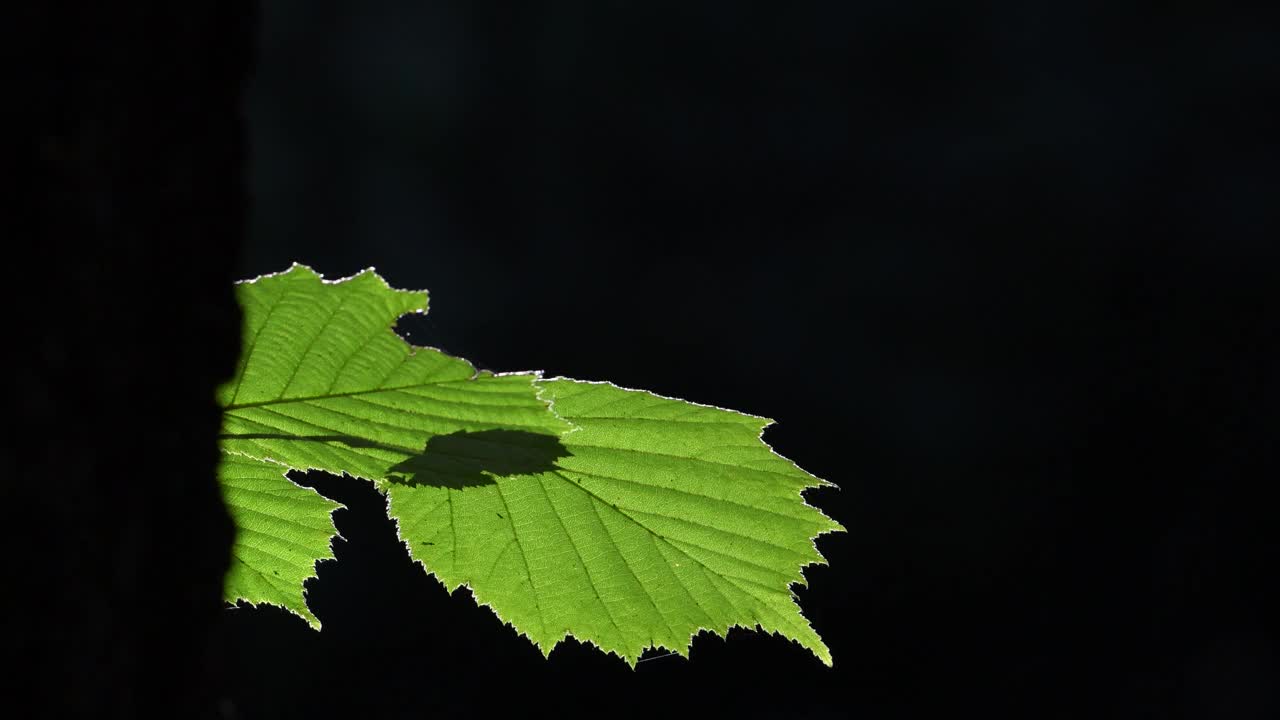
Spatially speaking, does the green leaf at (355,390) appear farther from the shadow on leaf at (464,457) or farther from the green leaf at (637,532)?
the green leaf at (637,532)

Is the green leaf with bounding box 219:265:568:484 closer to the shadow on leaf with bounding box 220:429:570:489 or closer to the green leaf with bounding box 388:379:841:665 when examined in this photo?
the shadow on leaf with bounding box 220:429:570:489

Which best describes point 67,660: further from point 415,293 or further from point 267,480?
point 267,480

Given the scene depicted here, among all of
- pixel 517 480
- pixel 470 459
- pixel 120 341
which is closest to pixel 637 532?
pixel 517 480

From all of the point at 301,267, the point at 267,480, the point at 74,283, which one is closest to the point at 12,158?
the point at 74,283

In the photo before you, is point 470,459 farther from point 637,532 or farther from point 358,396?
point 637,532

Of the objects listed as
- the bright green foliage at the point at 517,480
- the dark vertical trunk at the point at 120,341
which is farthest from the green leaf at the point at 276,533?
the dark vertical trunk at the point at 120,341

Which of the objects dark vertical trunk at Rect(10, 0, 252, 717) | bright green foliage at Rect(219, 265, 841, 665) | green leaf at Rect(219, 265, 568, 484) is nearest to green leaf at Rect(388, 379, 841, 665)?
bright green foliage at Rect(219, 265, 841, 665)
